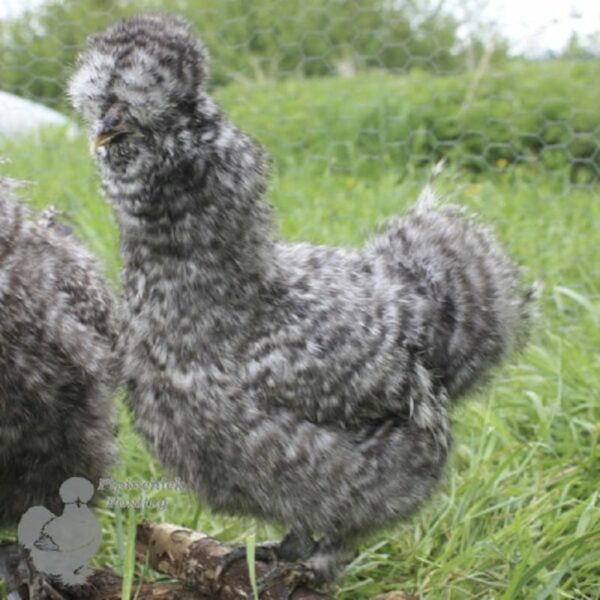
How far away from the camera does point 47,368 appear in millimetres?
1867

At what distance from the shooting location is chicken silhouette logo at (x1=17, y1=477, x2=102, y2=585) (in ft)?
6.34

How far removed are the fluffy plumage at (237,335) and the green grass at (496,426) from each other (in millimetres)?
202

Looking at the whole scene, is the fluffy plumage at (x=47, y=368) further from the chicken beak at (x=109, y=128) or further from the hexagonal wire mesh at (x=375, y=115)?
the hexagonal wire mesh at (x=375, y=115)

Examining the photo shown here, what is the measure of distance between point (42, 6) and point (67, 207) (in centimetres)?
182

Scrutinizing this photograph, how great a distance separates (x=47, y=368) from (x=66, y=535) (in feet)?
1.12

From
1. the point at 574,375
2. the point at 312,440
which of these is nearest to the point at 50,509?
the point at 312,440

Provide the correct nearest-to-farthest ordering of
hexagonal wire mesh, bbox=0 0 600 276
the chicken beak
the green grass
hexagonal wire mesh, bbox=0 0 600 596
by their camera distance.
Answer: the chicken beak < the green grass < hexagonal wire mesh, bbox=0 0 600 596 < hexagonal wire mesh, bbox=0 0 600 276

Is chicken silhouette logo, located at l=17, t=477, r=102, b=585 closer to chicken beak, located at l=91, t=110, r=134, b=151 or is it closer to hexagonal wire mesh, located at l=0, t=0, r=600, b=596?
chicken beak, located at l=91, t=110, r=134, b=151

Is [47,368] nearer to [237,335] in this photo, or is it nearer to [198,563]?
[237,335]

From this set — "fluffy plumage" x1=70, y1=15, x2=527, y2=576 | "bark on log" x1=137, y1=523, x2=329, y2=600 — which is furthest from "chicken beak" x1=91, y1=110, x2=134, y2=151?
"bark on log" x1=137, y1=523, x2=329, y2=600

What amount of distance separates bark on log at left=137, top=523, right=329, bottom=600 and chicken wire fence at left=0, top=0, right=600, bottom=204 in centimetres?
308

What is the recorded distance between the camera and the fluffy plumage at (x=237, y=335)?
1.75 meters

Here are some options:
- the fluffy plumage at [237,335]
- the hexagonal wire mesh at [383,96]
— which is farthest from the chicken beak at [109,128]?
the hexagonal wire mesh at [383,96]

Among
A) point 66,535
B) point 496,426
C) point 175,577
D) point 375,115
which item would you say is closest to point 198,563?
point 175,577
